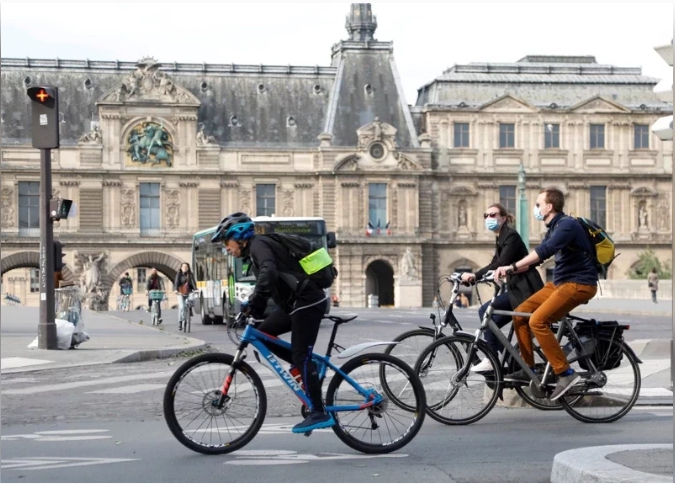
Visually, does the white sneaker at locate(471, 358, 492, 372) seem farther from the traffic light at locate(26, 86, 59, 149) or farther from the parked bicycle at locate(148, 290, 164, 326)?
the parked bicycle at locate(148, 290, 164, 326)

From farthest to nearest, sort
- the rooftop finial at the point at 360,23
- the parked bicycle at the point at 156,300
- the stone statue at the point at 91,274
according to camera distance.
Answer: the rooftop finial at the point at 360,23, the stone statue at the point at 91,274, the parked bicycle at the point at 156,300

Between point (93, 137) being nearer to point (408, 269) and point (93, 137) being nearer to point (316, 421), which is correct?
point (408, 269)

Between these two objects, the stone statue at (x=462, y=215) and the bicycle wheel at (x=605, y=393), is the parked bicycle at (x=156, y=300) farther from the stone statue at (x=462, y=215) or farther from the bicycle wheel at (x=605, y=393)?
the stone statue at (x=462, y=215)

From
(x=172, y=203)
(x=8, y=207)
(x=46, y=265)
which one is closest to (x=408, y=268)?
(x=172, y=203)

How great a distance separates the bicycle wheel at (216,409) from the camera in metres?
9.82

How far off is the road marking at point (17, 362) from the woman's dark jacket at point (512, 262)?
29.5 ft

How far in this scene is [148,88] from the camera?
238 ft

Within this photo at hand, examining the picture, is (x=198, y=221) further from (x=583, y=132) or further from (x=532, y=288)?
(x=532, y=288)

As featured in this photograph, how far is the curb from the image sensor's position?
7492 mm

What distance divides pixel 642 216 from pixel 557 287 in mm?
66899

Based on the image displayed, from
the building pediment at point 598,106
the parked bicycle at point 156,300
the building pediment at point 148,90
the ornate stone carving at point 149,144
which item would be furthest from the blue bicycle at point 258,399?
the building pediment at point 598,106

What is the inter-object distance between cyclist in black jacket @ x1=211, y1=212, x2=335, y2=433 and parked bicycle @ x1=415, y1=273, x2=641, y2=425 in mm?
1891

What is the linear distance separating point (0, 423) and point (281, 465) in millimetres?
3927

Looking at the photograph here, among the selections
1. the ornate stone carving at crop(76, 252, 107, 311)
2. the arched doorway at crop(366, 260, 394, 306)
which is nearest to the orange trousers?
the ornate stone carving at crop(76, 252, 107, 311)
